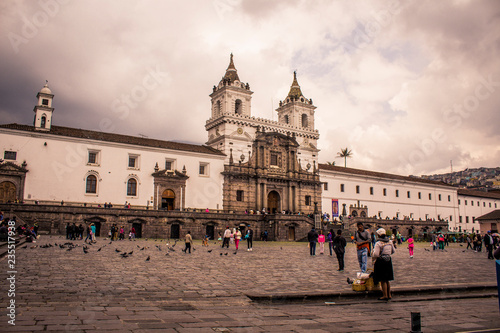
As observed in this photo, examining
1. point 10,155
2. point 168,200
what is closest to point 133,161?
point 168,200

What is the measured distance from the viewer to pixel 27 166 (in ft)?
116

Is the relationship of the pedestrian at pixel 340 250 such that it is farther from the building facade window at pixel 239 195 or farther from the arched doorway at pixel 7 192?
the building facade window at pixel 239 195

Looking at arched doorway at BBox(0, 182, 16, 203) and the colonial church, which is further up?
the colonial church

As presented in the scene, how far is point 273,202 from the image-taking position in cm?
5125

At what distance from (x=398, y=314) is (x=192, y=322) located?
159 inches

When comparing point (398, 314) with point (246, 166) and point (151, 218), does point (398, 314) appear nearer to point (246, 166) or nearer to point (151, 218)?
point (151, 218)

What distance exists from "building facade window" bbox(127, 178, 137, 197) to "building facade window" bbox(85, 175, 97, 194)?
3186 mm

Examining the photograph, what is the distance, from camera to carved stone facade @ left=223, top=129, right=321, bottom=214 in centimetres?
4759

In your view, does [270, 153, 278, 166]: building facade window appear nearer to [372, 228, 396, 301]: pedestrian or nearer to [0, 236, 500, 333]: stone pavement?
[0, 236, 500, 333]: stone pavement

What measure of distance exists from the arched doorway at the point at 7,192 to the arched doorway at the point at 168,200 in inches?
542

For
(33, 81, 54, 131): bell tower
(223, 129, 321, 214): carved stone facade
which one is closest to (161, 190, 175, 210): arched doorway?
(223, 129, 321, 214): carved stone facade

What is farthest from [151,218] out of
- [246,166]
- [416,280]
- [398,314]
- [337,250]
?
[398,314]

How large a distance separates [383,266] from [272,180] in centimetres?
4160

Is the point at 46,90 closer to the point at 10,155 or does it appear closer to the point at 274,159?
the point at 10,155
